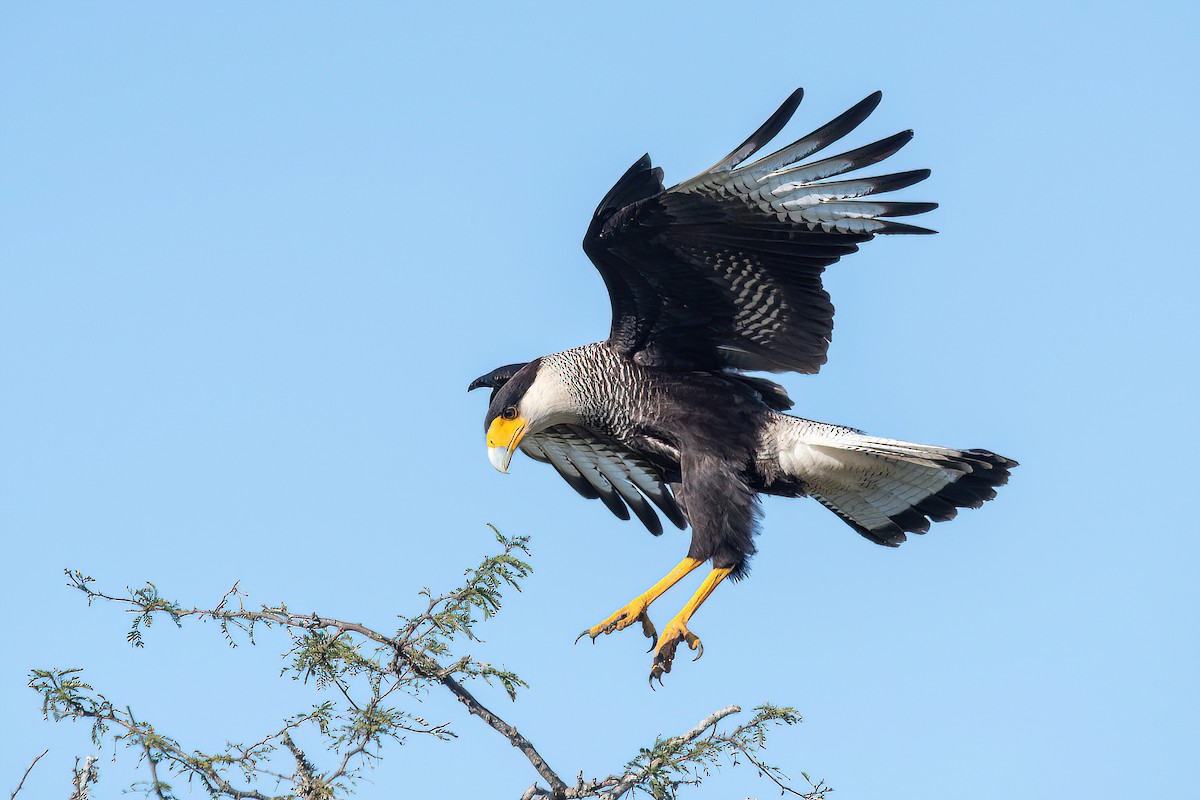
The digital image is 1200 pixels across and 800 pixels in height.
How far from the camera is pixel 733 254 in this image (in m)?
6.31

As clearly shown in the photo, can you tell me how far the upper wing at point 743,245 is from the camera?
19.6ft

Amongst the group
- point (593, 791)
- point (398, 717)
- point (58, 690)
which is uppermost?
point (58, 690)

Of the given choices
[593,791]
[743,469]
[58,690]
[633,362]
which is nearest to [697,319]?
[633,362]

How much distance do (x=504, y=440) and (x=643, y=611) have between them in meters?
1.23

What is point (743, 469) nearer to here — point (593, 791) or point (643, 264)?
point (643, 264)

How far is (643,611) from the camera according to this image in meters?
6.27

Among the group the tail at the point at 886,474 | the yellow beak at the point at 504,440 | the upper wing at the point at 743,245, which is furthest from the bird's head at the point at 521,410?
the tail at the point at 886,474

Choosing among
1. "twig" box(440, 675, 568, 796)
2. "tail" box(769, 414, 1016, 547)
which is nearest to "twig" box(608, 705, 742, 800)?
"twig" box(440, 675, 568, 796)

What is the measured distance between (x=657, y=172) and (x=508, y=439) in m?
1.68

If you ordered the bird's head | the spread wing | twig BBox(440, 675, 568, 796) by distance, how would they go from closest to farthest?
twig BBox(440, 675, 568, 796) < the bird's head < the spread wing

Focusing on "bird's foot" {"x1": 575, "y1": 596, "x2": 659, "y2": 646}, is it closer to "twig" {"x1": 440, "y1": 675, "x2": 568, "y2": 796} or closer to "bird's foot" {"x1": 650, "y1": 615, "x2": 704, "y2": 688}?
"bird's foot" {"x1": 650, "y1": 615, "x2": 704, "y2": 688}

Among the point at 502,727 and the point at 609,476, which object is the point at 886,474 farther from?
the point at 502,727

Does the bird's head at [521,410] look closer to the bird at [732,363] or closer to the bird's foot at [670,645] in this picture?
the bird at [732,363]

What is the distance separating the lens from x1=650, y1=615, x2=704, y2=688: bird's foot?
6078 millimetres
